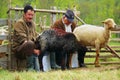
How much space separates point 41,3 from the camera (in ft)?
117

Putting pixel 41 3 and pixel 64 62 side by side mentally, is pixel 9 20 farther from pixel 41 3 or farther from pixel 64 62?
pixel 41 3

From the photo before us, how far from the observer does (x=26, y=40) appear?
9.37m

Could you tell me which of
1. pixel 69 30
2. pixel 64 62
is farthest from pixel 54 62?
pixel 69 30

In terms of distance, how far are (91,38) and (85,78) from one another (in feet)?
8.43

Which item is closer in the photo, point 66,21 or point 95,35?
point 66,21

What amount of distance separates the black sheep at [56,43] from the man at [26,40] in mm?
207

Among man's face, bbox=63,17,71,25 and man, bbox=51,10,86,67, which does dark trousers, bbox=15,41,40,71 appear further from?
man's face, bbox=63,17,71,25

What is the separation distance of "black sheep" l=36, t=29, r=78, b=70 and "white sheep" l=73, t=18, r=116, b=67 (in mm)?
477

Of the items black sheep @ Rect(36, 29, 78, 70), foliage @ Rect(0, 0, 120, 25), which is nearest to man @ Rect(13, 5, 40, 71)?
black sheep @ Rect(36, 29, 78, 70)

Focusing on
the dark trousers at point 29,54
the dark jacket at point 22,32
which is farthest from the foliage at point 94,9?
the dark trousers at point 29,54

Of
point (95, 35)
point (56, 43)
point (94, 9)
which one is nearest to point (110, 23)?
point (95, 35)

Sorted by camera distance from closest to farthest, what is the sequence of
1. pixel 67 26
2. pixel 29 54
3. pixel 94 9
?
1. pixel 29 54
2. pixel 67 26
3. pixel 94 9

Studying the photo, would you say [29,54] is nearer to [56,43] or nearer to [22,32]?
[22,32]

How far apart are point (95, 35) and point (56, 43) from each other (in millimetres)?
1172
